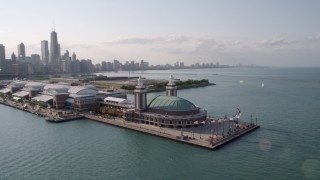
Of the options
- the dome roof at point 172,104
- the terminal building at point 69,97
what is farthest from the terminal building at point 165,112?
the terminal building at point 69,97

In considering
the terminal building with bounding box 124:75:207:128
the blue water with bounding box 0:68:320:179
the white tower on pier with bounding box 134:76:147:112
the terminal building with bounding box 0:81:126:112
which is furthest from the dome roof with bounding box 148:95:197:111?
the terminal building with bounding box 0:81:126:112

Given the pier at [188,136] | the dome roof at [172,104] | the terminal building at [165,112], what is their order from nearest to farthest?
1. the pier at [188,136]
2. the terminal building at [165,112]
3. the dome roof at [172,104]

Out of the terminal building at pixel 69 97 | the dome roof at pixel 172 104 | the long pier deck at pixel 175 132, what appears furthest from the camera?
→ the terminal building at pixel 69 97

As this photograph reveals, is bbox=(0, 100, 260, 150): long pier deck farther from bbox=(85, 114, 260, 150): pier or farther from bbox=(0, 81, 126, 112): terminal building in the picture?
bbox=(0, 81, 126, 112): terminal building

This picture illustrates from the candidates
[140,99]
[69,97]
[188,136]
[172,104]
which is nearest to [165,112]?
[172,104]

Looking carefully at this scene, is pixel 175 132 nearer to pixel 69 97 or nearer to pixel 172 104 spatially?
pixel 172 104

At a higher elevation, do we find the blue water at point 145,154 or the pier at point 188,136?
the pier at point 188,136

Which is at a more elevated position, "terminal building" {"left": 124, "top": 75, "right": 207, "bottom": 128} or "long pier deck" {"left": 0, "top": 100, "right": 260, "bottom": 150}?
"terminal building" {"left": 124, "top": 75, "right": 207, "bottom": 128}

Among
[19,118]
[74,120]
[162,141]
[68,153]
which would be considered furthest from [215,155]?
[19,118]

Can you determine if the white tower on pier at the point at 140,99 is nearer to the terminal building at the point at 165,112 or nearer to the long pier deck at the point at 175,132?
the terminal building at the point at 165,112
